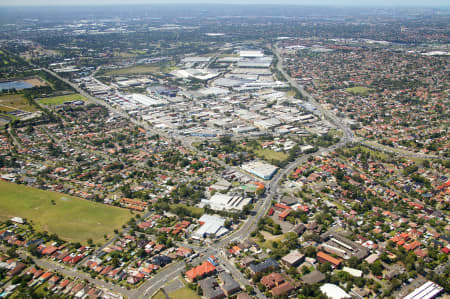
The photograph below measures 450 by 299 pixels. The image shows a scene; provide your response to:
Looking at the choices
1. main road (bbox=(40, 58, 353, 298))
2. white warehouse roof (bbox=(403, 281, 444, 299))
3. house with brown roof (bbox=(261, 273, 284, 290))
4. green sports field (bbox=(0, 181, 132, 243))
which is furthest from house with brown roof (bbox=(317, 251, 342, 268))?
green sports field (bbox=(0, 181, 132, 243))

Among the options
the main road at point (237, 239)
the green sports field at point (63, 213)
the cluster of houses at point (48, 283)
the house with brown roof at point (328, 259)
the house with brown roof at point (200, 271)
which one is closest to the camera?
the cluster of houses at point (48, 283)

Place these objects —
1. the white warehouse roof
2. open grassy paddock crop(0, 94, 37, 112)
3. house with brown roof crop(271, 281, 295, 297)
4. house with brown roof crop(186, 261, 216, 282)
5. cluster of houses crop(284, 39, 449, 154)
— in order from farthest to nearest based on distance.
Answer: open grassy paddock crop(0, 94, 37, 112) < cluster of houses crop(284, 39, 449, 154) < house with brown roof crop(186, 261, 216, 282) < house with brown roof crop(271, 281, 295, 297) < the white warehouse roof

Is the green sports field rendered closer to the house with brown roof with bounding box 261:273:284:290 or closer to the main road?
the main road

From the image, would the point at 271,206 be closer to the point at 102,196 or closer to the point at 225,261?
the point at 225,261

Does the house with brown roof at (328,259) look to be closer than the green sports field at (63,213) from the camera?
Yes

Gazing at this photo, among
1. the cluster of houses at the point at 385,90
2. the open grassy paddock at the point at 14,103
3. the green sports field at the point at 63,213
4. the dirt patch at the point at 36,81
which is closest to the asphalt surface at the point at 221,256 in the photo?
the green sports field at the point at 63,213

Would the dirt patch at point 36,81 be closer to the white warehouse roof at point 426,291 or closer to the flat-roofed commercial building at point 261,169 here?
the flat-roofed commercial building at point 261,169
